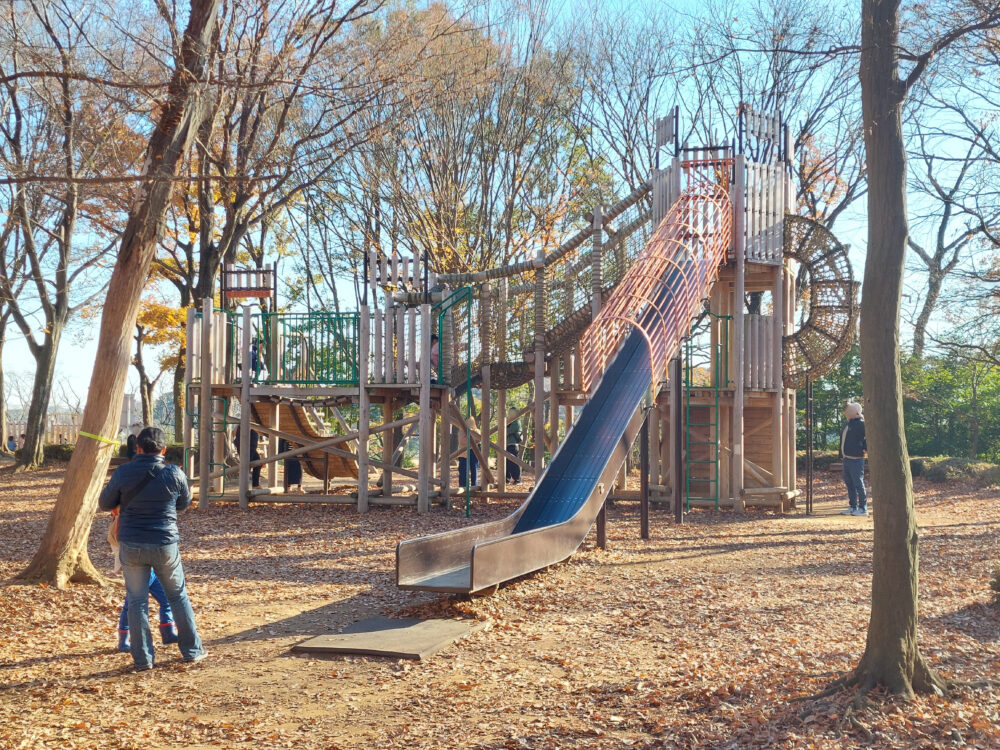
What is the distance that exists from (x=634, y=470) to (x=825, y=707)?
2190 cm

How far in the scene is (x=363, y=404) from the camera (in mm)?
16000

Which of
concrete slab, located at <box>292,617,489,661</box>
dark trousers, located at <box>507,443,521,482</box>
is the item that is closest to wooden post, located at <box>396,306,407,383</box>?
dark trousers, located at <box>507,443,521,482</box>

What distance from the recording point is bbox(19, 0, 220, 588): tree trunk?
8719mm

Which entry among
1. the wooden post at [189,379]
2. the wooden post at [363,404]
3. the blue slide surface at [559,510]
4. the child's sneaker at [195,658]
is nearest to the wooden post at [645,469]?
the blue slide surface at [559,510]

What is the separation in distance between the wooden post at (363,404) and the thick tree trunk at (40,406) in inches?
484

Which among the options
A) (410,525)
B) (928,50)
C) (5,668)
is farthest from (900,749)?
(410,525)

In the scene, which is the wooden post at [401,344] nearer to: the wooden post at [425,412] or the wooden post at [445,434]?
the wooden post at [425,412]

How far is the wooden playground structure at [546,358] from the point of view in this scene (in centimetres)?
1591

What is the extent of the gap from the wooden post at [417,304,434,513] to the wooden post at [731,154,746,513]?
4788mm

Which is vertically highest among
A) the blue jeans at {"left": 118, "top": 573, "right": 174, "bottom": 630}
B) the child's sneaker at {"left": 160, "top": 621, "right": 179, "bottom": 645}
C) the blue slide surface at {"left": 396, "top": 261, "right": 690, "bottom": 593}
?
the blue slide surface at {"left": 396, "top": 261, "right": 690, "bottom": 593}

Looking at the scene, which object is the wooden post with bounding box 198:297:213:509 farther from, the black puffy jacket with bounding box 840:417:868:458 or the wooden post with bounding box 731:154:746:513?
the black puffy jacket with bounding box 840:417:868:458

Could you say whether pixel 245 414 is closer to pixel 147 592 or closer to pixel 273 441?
pixel 273 441

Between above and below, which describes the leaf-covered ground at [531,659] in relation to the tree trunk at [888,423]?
below

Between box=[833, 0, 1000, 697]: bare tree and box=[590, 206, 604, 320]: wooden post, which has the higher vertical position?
box=[590, 206, 604, 320]: wooden post
